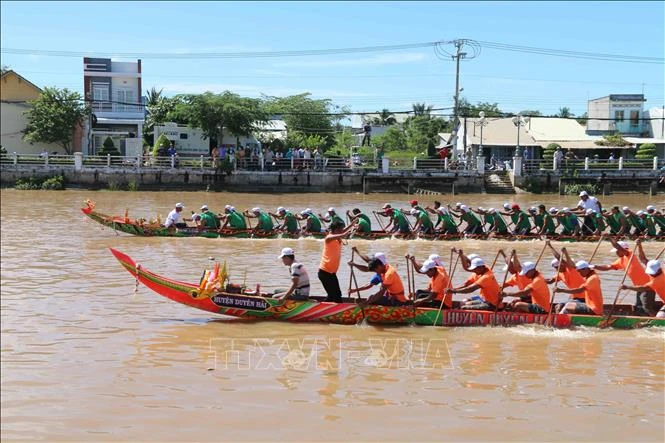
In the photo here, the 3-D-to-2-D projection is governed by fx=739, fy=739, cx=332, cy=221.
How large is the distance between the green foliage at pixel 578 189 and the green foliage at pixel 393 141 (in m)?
18.4

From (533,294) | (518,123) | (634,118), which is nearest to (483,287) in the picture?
(533,294)

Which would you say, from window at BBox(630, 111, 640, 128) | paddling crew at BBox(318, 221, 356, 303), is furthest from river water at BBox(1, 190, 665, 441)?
window at BBox(630, 111, 640, 128)

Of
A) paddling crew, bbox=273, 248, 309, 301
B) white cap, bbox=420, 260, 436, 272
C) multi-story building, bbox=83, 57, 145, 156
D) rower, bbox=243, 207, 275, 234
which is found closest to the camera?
paddling crew, bbox=273, 248, 309, 301

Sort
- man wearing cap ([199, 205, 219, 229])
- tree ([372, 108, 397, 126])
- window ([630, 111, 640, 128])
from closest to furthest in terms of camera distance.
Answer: man wearing cap ([199, 205, 219, 229]) → window ([630, 111, 640, 128]) → tree ([372, 108, 397, 126])

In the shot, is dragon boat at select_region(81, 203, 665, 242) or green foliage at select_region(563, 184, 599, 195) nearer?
dragon boat at select_region(81, 203, 665, 242)

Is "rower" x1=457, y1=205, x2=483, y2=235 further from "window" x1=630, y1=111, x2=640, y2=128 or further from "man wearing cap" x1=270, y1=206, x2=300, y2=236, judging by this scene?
"window" x1=630, y1=111, x2=640, y2=128

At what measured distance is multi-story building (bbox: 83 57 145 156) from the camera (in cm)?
4356

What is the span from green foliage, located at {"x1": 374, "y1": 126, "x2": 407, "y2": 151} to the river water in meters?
43.2

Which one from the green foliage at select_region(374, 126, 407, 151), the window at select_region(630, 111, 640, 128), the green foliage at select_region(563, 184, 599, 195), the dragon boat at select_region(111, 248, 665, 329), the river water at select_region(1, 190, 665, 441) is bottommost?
the river water at select_region(1, 190, 665, 441)

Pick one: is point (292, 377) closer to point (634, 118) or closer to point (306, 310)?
point (306, 310)

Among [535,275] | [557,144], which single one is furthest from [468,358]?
[557,144]

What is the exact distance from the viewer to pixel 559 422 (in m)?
7.55

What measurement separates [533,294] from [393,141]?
45.6m

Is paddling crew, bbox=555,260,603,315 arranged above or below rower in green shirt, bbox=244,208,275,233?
below
